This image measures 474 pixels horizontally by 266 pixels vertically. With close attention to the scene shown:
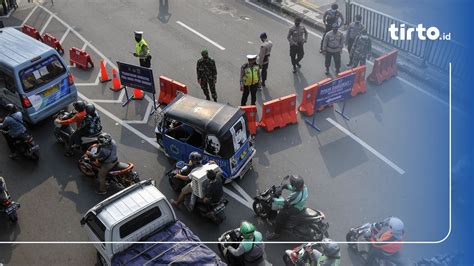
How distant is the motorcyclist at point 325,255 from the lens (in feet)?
29.4

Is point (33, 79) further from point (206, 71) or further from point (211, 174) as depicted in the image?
point (211, 174)

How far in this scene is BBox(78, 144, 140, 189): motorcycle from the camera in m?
11.9

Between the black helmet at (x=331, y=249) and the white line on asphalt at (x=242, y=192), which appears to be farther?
the white line on asphalt at (x=242, y=192)

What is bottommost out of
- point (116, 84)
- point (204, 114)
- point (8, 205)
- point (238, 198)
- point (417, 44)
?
point (238, 198)

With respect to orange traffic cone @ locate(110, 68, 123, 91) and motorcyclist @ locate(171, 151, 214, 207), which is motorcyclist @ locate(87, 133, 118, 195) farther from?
orange traffic cone @ locate(110, 68, 123, 91)

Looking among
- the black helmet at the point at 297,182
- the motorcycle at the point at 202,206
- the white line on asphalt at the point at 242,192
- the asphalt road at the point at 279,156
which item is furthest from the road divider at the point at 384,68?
the motorcycle at the point at 202,206

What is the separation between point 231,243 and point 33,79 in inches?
310

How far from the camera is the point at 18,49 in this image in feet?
46.1

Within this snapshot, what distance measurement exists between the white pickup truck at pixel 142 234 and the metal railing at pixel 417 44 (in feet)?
35.7

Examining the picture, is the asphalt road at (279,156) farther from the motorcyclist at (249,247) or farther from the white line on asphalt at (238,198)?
the motorcyclist at (249,247)

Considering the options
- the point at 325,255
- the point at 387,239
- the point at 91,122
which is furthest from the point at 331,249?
the point at 91,122

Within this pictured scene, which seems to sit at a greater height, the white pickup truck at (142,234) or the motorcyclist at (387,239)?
the white pickup truck at (142,234)

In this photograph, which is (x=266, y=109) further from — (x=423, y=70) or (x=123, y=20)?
(x=123, y=20)

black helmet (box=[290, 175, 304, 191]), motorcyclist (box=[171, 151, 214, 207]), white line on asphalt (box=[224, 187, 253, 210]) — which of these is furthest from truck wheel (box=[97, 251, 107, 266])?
black helmet (box=[290, 175, 304, 191])
